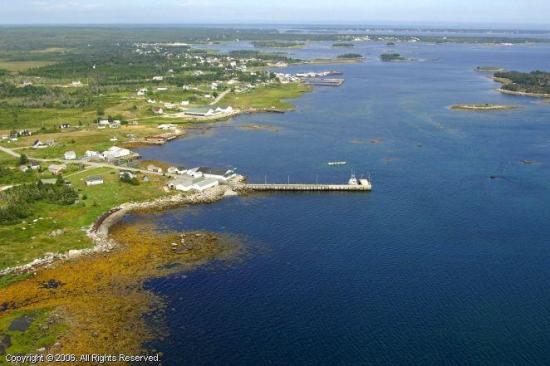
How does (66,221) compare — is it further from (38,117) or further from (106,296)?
(38,117)

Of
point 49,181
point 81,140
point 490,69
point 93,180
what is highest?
point 490,69

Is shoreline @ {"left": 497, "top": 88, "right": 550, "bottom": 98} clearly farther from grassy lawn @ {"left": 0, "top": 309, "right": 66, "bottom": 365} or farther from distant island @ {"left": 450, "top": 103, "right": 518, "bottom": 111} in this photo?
grassy lawn @ {"left": 0, "top": 309, "right": 66, "bottom": 365}

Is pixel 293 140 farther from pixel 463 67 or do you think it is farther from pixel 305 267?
pixel 463 67

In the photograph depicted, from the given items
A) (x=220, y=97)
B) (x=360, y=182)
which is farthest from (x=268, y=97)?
(x=360, y=182)

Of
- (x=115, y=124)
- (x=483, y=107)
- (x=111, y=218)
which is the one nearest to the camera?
(x=111, y=218)

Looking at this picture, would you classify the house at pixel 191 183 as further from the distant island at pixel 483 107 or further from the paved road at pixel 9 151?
the distant island at pixel 483 107

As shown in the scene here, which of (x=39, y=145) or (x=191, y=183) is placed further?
(x=39, y=145)

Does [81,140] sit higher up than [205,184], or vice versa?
[205,184]
